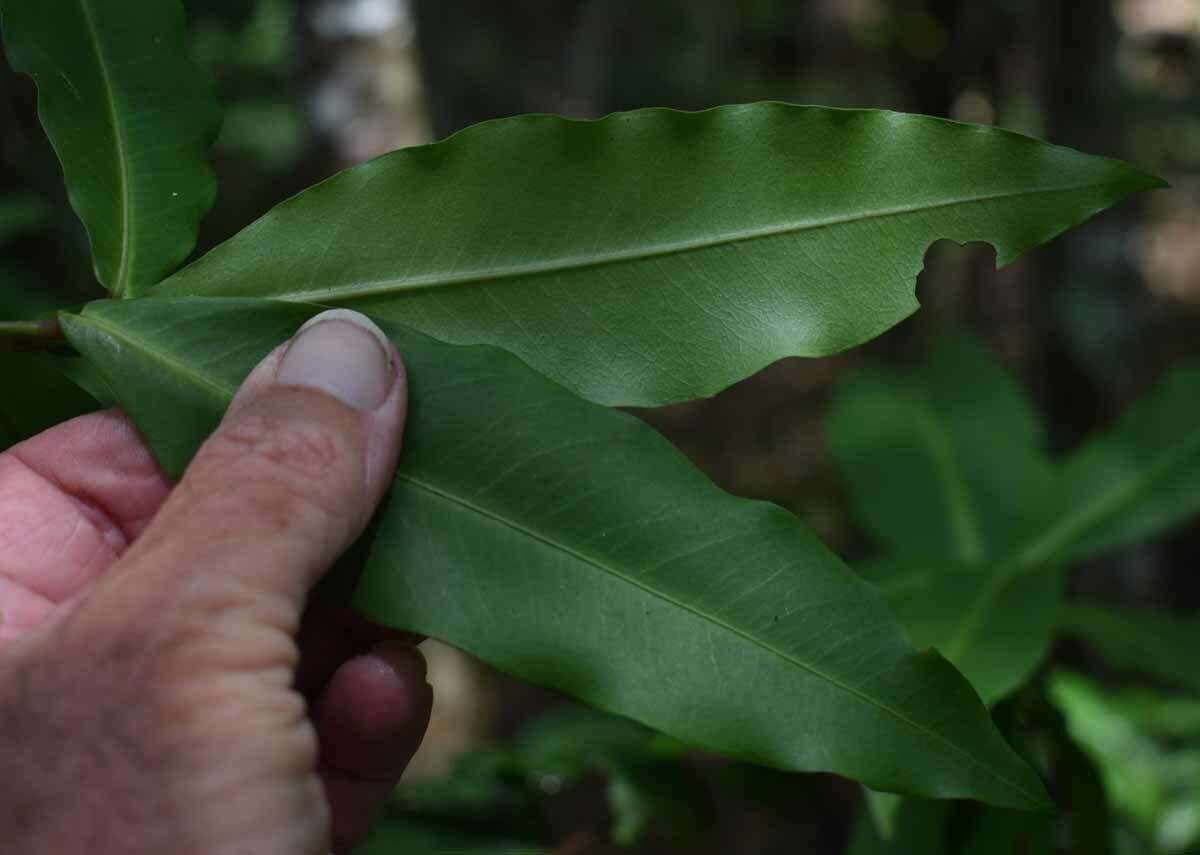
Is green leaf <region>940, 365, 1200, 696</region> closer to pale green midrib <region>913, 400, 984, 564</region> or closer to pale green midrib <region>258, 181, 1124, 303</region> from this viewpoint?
pale green midrib <region>913, 400, 984, 564</region>

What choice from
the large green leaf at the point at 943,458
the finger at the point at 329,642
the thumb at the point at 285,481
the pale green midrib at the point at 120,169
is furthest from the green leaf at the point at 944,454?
the pale green midrib at the point at 120,169

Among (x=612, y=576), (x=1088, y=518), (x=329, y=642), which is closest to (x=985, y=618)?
(x=1088, y=518)

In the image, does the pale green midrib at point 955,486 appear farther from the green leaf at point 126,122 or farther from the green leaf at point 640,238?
the green leaf at point 126,122

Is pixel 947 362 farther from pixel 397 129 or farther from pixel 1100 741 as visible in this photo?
pixel 397 129

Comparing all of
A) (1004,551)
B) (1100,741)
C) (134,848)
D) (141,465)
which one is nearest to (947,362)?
(1004,551)

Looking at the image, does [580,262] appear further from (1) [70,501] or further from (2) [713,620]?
(1) [70,501]

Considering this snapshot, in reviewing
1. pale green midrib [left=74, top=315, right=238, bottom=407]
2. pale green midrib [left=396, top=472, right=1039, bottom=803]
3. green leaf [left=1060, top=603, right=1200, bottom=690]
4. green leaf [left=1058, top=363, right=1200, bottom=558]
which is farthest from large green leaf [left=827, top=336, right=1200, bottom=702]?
pale green midrib [left=74, top=315, right=238, bottom=407]
